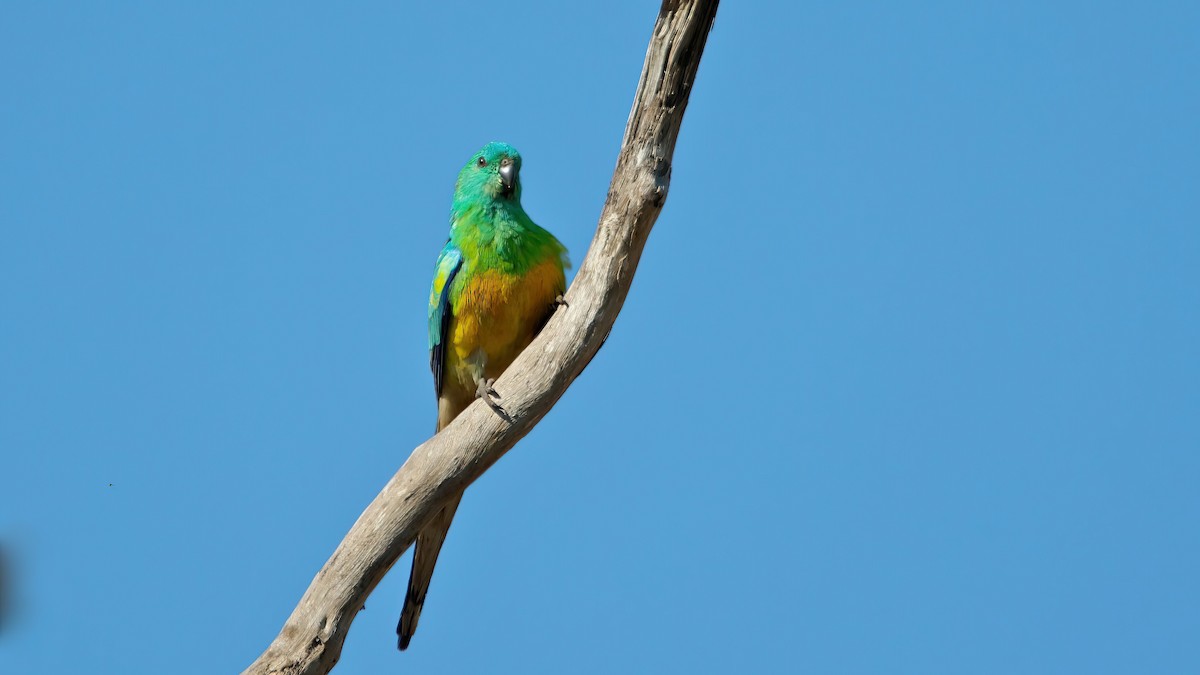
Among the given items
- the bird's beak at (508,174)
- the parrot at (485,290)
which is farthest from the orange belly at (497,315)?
the bird's beak at (508,174)

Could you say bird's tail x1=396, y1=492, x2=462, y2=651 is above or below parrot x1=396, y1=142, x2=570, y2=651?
below

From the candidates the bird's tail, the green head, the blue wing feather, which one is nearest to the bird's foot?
the blue wing feather

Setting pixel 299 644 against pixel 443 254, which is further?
pixel 443 254

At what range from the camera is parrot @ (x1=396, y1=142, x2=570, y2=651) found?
6.92 meters

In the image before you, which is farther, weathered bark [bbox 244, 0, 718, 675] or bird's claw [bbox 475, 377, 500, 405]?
bird's claw [bbox 475, 377, 500, 405]

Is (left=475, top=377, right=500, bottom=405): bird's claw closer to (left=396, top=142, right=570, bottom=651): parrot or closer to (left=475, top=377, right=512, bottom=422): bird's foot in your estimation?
(left=475, top=377, right=512, bottom=422): bird's foot

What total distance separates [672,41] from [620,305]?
1.52m

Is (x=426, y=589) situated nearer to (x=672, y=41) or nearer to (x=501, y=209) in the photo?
(x=501, y=209)

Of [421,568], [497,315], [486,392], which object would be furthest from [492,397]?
[421,568]

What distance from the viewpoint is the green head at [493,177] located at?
719cm

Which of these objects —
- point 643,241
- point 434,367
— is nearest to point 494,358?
point 434,367

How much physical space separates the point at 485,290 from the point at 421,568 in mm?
1876

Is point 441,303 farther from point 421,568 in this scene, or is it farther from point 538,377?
point 421,568

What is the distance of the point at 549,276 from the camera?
22.8 ft
